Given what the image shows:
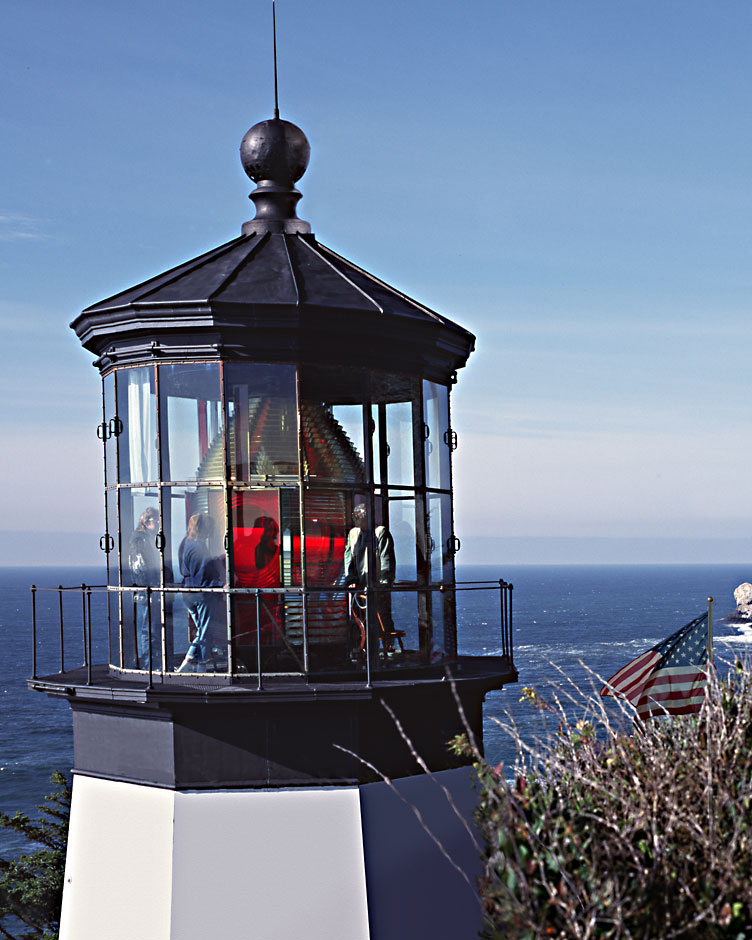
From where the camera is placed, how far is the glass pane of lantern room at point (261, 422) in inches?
374

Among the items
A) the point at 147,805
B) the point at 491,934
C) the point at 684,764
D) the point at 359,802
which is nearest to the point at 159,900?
the point at 147,805

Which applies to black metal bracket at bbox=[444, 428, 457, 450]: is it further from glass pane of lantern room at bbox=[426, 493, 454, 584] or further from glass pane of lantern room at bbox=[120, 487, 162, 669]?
glass pane of lantern room at bbox=[120, 487, 162, 669]

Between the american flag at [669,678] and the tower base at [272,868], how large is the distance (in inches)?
99.3

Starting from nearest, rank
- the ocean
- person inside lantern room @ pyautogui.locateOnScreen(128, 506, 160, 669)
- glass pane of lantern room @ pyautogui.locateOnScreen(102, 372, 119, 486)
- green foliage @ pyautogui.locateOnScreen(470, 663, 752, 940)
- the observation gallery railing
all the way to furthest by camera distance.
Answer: green foliage @ pyautogui.locateOnScreen(470, 663, 752, 940) → the observation gallery railing → person inside lantern room @ pyautogui.locateOnScreen(128, 506, 160, 669) → glass pane of lantern room @ pyautogui.locateOnScreen(102, 372, 119, 486) → the ocean

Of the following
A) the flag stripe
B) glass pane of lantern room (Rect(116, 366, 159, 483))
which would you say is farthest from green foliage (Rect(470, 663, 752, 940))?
glass pane of lantern room (Rect(116, 366, 159, 483))

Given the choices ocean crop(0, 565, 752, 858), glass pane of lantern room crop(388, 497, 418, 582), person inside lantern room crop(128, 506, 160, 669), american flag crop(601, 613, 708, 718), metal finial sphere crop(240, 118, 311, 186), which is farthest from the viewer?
ocean crop(0, 565, 752, 858)

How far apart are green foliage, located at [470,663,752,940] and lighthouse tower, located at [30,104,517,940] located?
5.14ft

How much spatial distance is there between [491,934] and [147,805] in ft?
9.98

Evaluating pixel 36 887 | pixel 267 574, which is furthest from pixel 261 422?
pixel 36 887

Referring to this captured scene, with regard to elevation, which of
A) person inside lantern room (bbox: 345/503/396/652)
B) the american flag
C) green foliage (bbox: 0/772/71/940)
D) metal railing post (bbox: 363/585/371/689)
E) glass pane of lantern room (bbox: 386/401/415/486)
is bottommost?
green foliage (bbox: 0/772/71/940)

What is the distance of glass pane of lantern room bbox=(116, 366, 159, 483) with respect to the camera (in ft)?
31.8

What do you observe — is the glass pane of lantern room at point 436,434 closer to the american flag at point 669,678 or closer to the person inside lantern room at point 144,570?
the person inside lantern room at point 144,570

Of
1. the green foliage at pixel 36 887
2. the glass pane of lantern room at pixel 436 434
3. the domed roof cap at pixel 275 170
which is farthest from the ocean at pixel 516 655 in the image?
the green foliage at pixel 36 887

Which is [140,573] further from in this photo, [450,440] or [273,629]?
[450,440]
